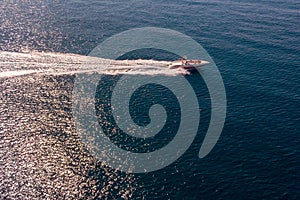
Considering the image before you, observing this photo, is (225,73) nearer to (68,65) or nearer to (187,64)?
(187,64)

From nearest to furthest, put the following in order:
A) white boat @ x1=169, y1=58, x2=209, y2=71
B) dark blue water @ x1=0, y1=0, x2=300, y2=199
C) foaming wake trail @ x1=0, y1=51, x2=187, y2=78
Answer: dark blue water @ x1=0, y1=0, x2=300, y2=199 → foaming wake trail @ x1=0, y1=51, x2=187, y2=78 → white boat @ x1=169, y1=58, x2=209, y2=71

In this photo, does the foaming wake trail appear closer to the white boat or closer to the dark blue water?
the white boat

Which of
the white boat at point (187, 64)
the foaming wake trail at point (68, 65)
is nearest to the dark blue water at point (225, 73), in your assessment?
the white boat at point (187, 64)

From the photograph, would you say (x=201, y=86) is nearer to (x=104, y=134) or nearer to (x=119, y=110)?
(x=119, y=110)

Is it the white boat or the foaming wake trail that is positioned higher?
the white boat

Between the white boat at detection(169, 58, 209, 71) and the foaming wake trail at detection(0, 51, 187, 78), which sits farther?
the white boat at detection(169, 58, 209, 71)

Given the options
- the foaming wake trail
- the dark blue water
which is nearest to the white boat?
the foaming wake trail
